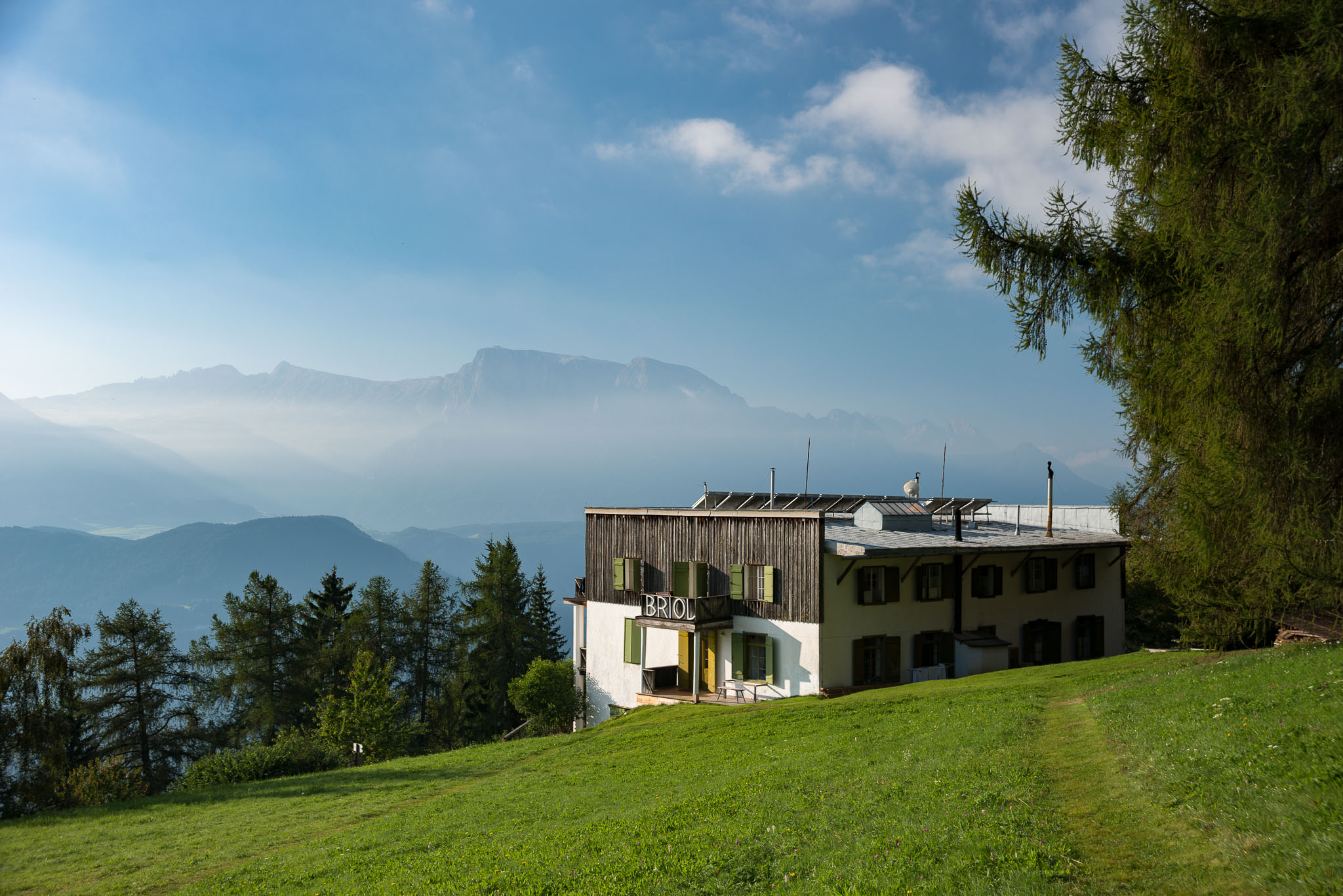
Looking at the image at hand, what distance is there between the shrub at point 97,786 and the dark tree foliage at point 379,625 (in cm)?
2345

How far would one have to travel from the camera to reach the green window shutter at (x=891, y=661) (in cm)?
2897

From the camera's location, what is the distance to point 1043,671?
2433 cm

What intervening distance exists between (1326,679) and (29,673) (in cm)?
3246

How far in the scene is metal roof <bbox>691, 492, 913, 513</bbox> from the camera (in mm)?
36906

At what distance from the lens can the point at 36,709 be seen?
25.0 m

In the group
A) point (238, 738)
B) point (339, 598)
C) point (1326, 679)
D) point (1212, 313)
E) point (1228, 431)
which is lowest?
point (238, 738)

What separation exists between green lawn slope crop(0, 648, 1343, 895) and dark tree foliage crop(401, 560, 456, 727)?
144 feet

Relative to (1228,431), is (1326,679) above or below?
below


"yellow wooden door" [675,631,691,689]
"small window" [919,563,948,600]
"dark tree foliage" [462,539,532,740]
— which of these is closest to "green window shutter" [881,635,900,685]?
"small window" [919,563,948,600]

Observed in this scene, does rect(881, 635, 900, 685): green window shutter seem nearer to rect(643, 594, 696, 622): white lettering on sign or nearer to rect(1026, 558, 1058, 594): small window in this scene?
rect(643, 594, 696, 622): white lettering on sign

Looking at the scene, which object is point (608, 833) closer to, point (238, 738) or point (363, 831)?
point (363, 831)

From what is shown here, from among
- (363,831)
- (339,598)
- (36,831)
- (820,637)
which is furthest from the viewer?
(339,598)

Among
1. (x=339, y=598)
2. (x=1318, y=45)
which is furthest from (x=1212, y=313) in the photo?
(x=339, y=598)

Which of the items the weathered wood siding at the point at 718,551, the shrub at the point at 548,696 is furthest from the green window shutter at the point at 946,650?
the shrub at the point at 548,696
